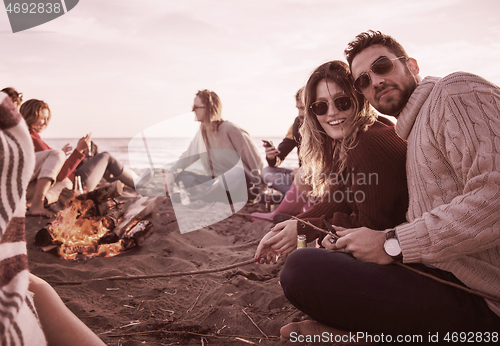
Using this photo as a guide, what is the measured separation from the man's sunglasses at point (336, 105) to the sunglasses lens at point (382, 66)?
32 cm

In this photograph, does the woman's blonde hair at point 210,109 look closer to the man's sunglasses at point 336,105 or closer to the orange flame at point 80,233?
the orange flame at point 80,233

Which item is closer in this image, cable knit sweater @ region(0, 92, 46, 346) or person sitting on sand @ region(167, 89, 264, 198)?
cable knit sweater @ region(0, 92, 46, 346)

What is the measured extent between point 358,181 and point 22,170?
162 centimetres

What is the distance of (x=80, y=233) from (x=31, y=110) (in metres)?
2.09

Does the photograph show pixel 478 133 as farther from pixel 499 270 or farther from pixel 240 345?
pixel 240 345

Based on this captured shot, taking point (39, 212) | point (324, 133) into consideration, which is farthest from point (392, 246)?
point (39, 212)

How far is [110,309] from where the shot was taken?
7.20 ft

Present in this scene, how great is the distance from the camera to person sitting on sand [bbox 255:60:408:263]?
1758mm

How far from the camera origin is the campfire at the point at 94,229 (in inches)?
127

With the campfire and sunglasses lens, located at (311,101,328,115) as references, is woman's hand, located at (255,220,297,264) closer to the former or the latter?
sunglasses lens, located at (311,101,328,115)

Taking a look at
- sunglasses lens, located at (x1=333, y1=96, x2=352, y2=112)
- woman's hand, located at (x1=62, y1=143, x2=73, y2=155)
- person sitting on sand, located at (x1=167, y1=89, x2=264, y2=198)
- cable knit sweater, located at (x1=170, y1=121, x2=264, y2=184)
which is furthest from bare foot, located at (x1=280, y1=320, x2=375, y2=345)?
woman's hand, located at (x1=62, y1=143, x2=73, y2=155)

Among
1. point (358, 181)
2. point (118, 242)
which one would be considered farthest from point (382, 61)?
point (118, 242)

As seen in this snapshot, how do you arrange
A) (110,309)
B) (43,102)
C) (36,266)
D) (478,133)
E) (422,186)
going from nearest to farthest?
(478,133)
(422,186)
(110,309)
(36,266)
(43,102)

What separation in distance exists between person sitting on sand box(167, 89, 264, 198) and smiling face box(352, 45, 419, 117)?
3.82 meters
